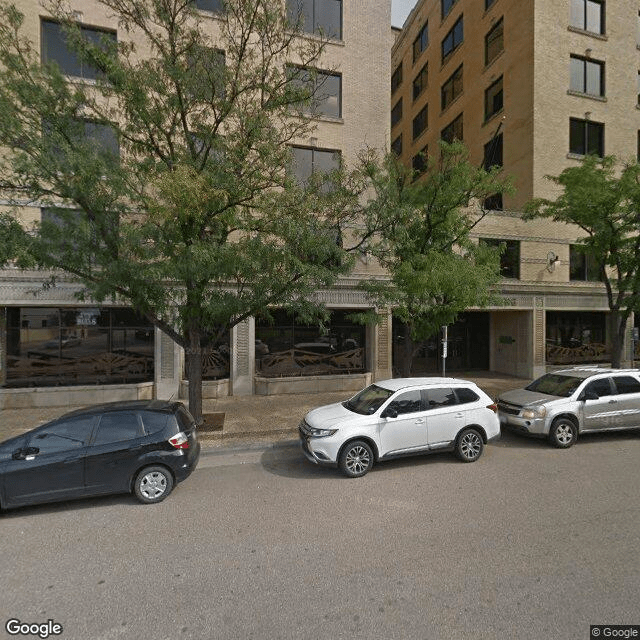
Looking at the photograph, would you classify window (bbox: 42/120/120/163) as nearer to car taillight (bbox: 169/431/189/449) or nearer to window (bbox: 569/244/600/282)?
car taillight (bbox: 169/431/189/449)

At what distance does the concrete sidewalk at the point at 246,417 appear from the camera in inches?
331

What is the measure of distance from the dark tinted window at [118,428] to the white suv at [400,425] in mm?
2826

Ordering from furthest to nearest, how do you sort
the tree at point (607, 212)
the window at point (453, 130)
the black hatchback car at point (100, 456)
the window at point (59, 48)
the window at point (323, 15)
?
the window at point (453, 130) → the window at point (323, 15) → the window at point (59, 48) → the tree at point (607, 212) → the black hatchback car at point (100, 456)

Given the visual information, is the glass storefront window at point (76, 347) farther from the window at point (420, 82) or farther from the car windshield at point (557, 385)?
the window at point (420, 82)

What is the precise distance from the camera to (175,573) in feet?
12.8

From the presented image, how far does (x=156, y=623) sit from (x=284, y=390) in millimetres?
10051

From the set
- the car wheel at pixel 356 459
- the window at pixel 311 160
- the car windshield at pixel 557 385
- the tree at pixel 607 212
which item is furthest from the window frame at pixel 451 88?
the car wheel at pixel 356 459

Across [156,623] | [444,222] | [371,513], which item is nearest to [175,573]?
[156,623]

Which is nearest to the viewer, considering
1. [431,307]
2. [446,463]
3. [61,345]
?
[446,463]

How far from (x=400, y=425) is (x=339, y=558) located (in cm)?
298

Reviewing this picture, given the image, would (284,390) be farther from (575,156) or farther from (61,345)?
(575,156)

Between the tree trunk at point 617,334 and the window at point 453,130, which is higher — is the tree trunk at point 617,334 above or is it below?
below

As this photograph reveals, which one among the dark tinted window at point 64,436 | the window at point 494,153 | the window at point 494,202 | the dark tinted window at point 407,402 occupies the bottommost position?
the dark tinted window at point 64,436

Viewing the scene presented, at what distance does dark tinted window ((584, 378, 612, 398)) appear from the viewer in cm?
845
